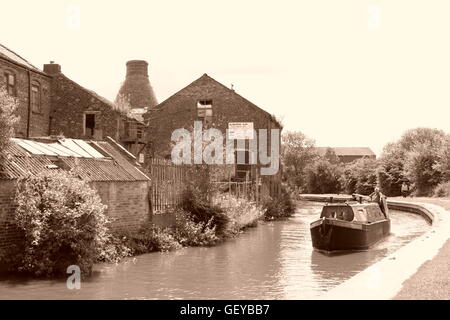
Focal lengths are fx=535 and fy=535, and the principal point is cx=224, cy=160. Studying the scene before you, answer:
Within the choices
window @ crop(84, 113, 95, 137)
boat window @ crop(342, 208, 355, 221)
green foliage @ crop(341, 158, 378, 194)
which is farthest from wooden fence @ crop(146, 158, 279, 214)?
green foliage @ crop(341, 158, 378, 194)

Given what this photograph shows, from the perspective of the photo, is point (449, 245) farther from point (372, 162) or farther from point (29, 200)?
point (372, 162)

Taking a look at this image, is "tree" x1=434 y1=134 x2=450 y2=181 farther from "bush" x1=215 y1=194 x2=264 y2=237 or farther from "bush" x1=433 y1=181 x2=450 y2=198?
"bush" x1=215 y1=194 x2=264 y2=237

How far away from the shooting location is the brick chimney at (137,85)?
41.9 metres

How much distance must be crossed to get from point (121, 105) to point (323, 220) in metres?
15.2

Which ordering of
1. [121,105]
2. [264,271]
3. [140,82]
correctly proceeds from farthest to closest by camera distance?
[140,82]
[121,105]
[264,271]

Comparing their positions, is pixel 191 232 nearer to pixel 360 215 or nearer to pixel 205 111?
pixel 360 215

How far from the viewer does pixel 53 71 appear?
99.3ft

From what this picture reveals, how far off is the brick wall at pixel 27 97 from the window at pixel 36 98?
7 centimetres

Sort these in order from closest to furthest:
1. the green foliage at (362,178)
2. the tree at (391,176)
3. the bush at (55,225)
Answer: the bush at (55,225) → the tree at (391,176) → the green foliage at (362,178)

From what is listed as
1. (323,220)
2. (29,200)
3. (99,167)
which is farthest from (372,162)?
(29,200)

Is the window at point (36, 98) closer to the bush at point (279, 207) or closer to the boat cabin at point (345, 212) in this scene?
the bush at point (279, 207)

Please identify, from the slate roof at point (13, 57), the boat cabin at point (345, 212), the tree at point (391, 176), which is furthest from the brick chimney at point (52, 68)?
the tree at point (391, 176)

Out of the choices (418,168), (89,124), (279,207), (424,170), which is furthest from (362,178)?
(89,124)
